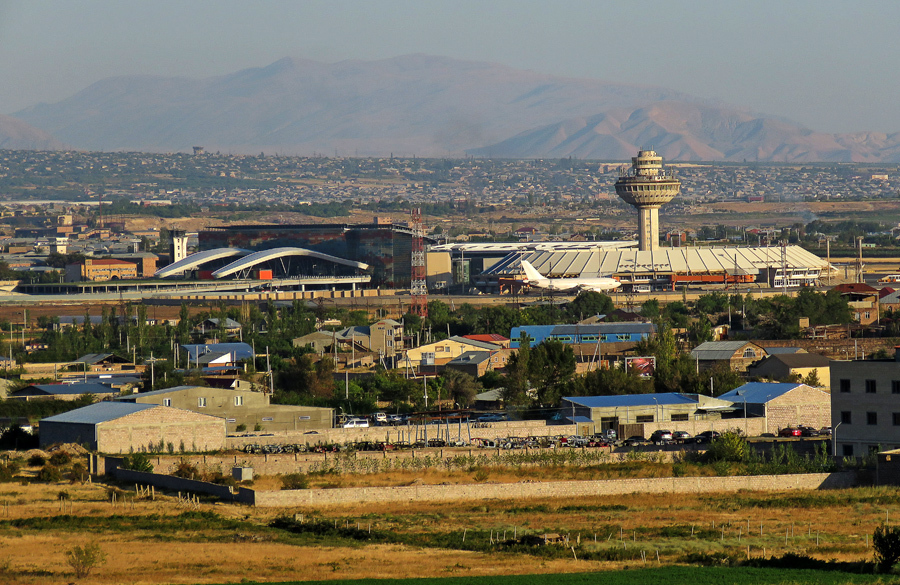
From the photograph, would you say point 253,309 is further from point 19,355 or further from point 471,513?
point 471,513

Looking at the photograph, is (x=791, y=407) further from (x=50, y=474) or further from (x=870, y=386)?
(x=50, y=474)

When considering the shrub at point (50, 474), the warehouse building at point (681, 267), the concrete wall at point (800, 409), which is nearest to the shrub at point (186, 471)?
the shrub at point (50, 474)

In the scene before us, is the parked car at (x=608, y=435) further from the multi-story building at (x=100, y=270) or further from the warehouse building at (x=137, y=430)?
the multi-story building at (x=100, y=270)

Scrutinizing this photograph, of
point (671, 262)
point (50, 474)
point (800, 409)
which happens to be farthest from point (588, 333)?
point (671, 262)

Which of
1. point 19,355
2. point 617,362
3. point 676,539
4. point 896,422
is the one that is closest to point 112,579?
point 676,539

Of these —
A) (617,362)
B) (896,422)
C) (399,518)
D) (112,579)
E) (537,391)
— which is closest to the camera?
(112,579)

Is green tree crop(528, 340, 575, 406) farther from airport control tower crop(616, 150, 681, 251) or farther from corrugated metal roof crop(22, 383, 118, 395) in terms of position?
airport control tower crop(616, 150, 681, 251)
